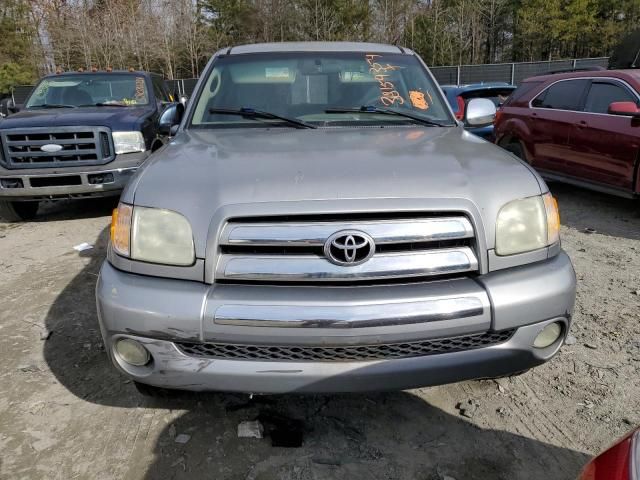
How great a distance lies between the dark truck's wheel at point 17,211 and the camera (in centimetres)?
628

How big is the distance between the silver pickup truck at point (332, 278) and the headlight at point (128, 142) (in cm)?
405

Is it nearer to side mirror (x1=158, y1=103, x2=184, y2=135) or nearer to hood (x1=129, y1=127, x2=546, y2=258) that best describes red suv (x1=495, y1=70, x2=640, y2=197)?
hood (x1=129, y1=127, x2=546, y2=258)

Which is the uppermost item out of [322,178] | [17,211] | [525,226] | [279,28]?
[279,28]

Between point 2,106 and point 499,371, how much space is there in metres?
7.75

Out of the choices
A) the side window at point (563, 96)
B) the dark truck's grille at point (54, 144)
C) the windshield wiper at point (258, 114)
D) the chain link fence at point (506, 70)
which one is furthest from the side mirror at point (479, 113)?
the chain link fence at point (506, 70)

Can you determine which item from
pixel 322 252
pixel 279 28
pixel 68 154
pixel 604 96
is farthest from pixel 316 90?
pixel 279 28

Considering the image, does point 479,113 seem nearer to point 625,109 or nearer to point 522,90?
point 625,109

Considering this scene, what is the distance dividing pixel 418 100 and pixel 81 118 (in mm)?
4348

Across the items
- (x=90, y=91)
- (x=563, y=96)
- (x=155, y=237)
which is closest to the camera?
(x=155, y=237)

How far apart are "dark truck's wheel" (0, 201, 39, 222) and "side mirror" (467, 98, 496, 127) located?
553 centimetres

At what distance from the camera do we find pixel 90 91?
707 centimetres

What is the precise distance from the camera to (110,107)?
6.70 meters

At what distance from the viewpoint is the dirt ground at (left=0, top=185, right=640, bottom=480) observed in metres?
2.20

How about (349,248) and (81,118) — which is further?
(81,118)
